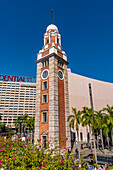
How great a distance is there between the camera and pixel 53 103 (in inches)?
1020

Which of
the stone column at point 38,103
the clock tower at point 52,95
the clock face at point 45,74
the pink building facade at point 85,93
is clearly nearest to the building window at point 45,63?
the clock tower at point 52,95

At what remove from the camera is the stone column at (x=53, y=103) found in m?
24.3

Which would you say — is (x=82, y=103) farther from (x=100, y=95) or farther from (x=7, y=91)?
(x=7, y=91)

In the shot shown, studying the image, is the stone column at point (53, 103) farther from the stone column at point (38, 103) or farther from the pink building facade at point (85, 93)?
the pink building facade at point (85, 93)

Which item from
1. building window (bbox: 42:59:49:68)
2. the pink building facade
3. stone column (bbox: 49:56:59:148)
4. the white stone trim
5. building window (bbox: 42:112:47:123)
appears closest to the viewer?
stone column (bbox: 49:56:59:148)

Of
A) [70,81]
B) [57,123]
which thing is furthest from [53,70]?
[70,81]

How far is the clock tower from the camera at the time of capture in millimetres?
25344

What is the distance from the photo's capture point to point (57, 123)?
2534cm

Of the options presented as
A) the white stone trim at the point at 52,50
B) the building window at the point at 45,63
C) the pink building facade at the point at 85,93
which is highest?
the white stone trim at the point at 52,50

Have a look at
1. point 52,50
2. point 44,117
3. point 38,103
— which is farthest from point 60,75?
point 44,117

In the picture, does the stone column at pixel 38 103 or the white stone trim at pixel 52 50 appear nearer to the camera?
the stone column at pixel 38 103

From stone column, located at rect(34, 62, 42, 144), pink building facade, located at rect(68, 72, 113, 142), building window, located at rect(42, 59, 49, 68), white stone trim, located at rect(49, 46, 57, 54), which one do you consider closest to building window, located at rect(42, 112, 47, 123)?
stone column, located at rect(34, 62, 42, 144)

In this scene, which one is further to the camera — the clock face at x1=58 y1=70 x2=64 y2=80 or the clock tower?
the clock face at x1=58 y1=70 x2=64 y2=80

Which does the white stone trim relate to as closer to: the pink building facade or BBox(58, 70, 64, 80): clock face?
BBox(58, 70, 64, 80): clock face
